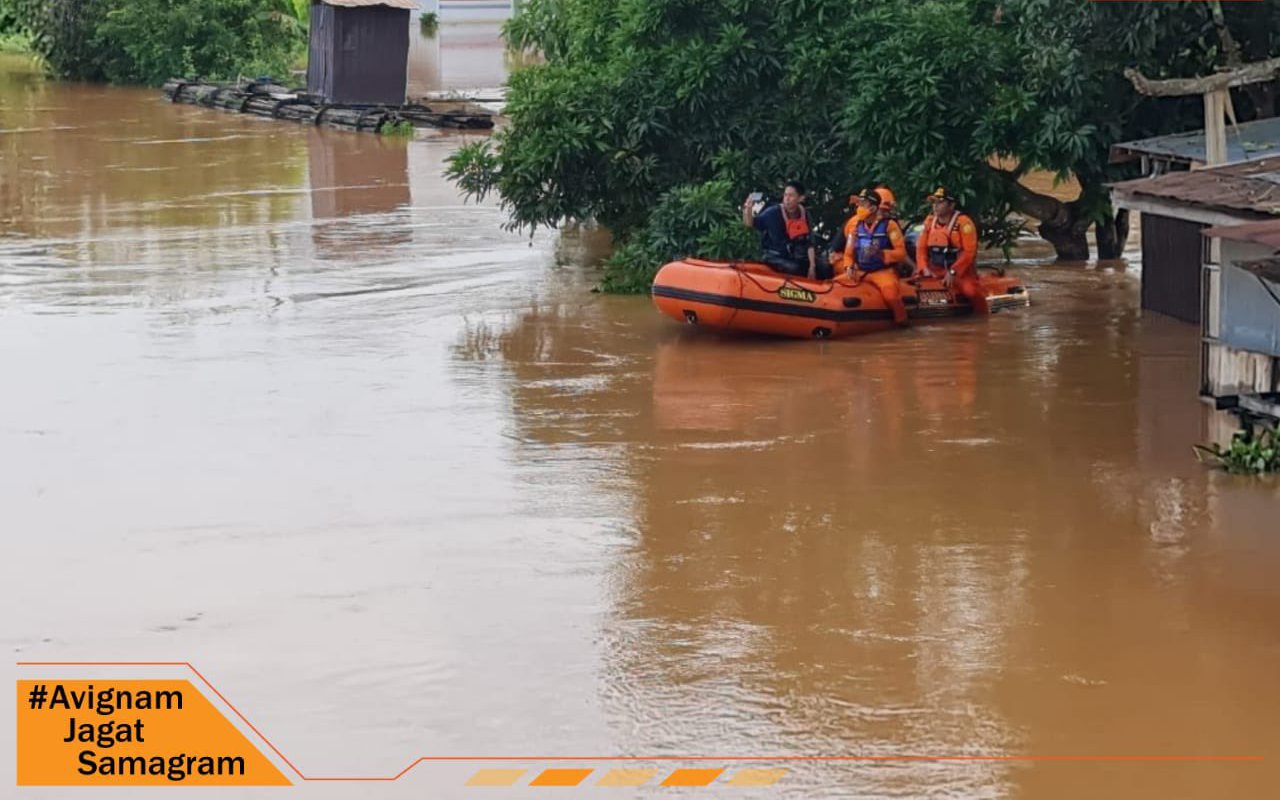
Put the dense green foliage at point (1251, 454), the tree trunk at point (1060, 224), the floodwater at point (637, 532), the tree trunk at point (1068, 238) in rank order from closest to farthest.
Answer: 1. the floodwater at point (637, 532)
2. the dense green foliage at point (1251, 454)
3. the tree trunk at point (1060, 224)
4. the tree trunk at point (1068, 238)

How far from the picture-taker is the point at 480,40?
5141 centimetres

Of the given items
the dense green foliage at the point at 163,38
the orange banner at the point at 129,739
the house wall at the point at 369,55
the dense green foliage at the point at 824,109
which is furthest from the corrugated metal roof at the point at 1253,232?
the dense green foliage at the point at 163,38

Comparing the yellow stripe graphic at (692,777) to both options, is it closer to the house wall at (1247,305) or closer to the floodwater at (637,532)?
the floodwater at (637,532)

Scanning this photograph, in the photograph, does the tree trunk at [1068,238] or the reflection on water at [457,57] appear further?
the reflection on water at [457,57]

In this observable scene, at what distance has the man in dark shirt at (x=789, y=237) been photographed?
56.6ft

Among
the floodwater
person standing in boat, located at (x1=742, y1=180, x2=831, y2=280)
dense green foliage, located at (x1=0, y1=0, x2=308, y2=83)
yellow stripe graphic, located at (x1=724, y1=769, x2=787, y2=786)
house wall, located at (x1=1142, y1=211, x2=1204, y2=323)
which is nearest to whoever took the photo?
yellow stripe graphic, located at (x1=724, y1=769, x2=787, y2=786)

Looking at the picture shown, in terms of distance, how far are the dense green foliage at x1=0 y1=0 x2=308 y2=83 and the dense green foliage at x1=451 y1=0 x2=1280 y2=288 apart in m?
21.1

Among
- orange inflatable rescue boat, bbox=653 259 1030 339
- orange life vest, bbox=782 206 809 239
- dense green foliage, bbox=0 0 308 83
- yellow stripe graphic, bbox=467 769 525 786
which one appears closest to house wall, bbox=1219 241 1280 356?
orange inflatable rescue boat, bbox=653 259 1030 339

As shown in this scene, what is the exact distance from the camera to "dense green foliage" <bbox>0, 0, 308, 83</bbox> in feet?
132

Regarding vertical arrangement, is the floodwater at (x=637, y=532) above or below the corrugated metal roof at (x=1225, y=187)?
below

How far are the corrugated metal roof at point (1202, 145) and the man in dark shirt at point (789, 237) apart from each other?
2.77 m

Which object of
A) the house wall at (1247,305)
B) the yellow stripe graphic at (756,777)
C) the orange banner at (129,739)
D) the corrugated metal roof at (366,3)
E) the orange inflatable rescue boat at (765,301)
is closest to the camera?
the yellow stripe graphic at (756,777)

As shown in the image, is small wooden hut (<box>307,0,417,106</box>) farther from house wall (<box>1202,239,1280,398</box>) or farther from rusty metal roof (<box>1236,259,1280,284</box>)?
rusty metal roof (<box>1236,259,1280,284</box>)

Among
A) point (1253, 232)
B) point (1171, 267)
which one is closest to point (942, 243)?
point (1171, 267)
